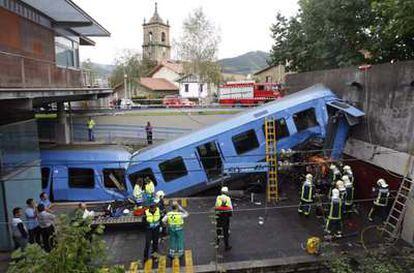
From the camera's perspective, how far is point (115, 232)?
1215 centimetres

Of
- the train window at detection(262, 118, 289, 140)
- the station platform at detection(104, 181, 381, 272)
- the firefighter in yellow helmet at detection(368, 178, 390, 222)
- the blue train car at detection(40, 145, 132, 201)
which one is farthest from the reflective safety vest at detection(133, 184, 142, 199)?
the firefighter in yellow helmet at detection(368, 178, 390, 222)

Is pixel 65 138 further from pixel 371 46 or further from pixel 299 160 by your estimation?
pixel 371 46

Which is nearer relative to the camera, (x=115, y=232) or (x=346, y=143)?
(x=115, y=232)

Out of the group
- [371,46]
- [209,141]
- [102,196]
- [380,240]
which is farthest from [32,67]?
[371,46]

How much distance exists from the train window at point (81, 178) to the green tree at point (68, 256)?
37.7 feet

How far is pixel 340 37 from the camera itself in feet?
65.9

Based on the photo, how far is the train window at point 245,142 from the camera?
1472 centimetres

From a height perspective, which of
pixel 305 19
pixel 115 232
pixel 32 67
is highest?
pixel 305 19

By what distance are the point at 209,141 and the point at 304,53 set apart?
39.1 ft

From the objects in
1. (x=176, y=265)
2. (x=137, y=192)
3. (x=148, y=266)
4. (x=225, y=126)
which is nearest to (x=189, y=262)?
(x=176, y=265)

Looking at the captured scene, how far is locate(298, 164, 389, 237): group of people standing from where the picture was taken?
35.8 ft

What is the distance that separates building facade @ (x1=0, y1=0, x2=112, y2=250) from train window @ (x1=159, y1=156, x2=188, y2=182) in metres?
4.78

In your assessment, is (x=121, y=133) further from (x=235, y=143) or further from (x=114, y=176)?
(x=235, y=143)

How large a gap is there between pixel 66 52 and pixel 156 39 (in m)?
72.6
